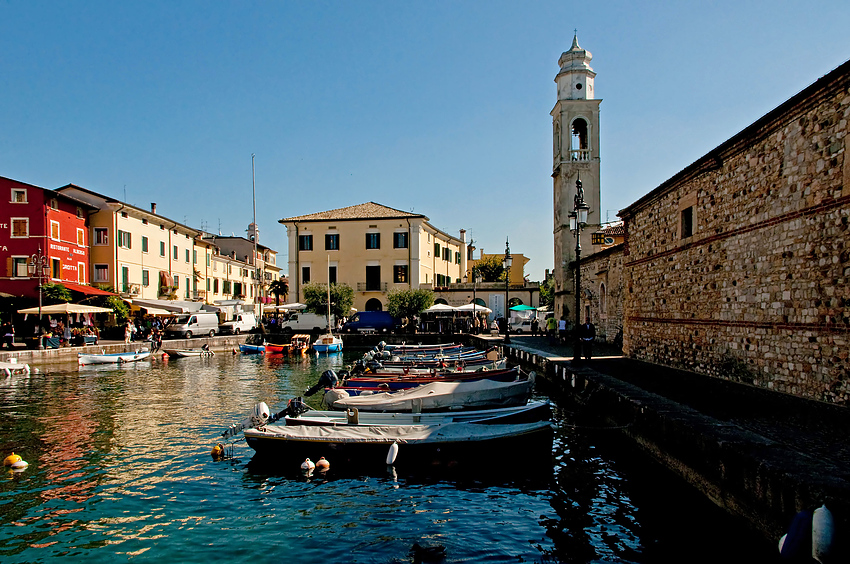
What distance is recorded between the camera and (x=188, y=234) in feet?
178

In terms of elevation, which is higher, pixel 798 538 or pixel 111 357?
pixel 798 538

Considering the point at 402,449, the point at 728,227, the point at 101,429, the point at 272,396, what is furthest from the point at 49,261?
the point at 728,227

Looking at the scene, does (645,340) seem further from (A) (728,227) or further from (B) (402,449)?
(B) (402,449)

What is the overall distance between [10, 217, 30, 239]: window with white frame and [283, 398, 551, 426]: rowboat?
32687mm

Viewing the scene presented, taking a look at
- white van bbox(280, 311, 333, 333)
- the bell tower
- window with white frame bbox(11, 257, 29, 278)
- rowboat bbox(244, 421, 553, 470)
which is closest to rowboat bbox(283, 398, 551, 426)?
rowboat bbox(244, 421, 553, 470)

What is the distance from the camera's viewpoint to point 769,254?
1202 centimetres

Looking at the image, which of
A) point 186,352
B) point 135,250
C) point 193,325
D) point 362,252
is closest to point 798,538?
point 186,352

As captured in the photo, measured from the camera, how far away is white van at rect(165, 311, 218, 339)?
4262 centimetres

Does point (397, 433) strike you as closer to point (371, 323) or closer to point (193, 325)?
point (193, 325)

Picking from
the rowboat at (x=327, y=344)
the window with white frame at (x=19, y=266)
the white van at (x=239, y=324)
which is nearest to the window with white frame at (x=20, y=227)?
the window with white frame at (x=19, y=266)

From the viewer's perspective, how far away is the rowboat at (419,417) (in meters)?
12.1

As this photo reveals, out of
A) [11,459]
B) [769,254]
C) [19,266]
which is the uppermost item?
[19,266]

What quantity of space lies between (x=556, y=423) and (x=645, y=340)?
6.74 m

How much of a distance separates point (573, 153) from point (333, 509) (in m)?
29.3
